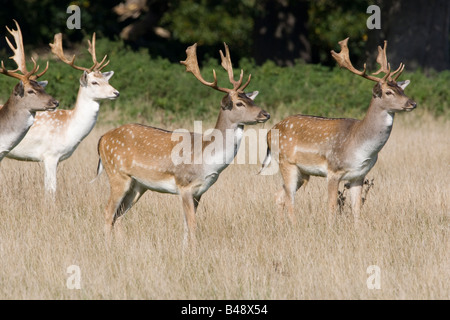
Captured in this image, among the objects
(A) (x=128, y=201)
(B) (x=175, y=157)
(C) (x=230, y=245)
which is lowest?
(C) (x=230, y=245)

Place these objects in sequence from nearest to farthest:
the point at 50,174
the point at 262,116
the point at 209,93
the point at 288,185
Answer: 1. the point at 262,116
2. the point at 288,185
3. the point at 50,174
4. the point at 209,93

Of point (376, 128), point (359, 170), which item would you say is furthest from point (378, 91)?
point (359, 170)

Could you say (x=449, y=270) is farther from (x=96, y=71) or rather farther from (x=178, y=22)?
(x=178, y=22)

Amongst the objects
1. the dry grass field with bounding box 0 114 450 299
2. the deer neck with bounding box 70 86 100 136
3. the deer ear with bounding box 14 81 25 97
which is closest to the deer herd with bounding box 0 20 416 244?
the deer ear with bounding box 14 81 25 97

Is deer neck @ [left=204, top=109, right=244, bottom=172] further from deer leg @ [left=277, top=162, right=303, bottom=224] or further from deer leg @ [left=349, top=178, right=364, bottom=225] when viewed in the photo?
deer leg @ [left=349, top=178, right=364, bottom=225]

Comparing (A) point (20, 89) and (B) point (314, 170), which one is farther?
(B) point (314, 170)

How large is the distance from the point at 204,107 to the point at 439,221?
6.73 m

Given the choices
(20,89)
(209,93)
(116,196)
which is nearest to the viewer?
(116,196)

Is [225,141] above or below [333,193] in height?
above

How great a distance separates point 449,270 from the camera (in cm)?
530

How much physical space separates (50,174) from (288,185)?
231 centimetres

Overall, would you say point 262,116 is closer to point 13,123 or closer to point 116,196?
point 116,196

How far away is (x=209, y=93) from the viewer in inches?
532

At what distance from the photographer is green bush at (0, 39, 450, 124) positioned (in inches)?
504
